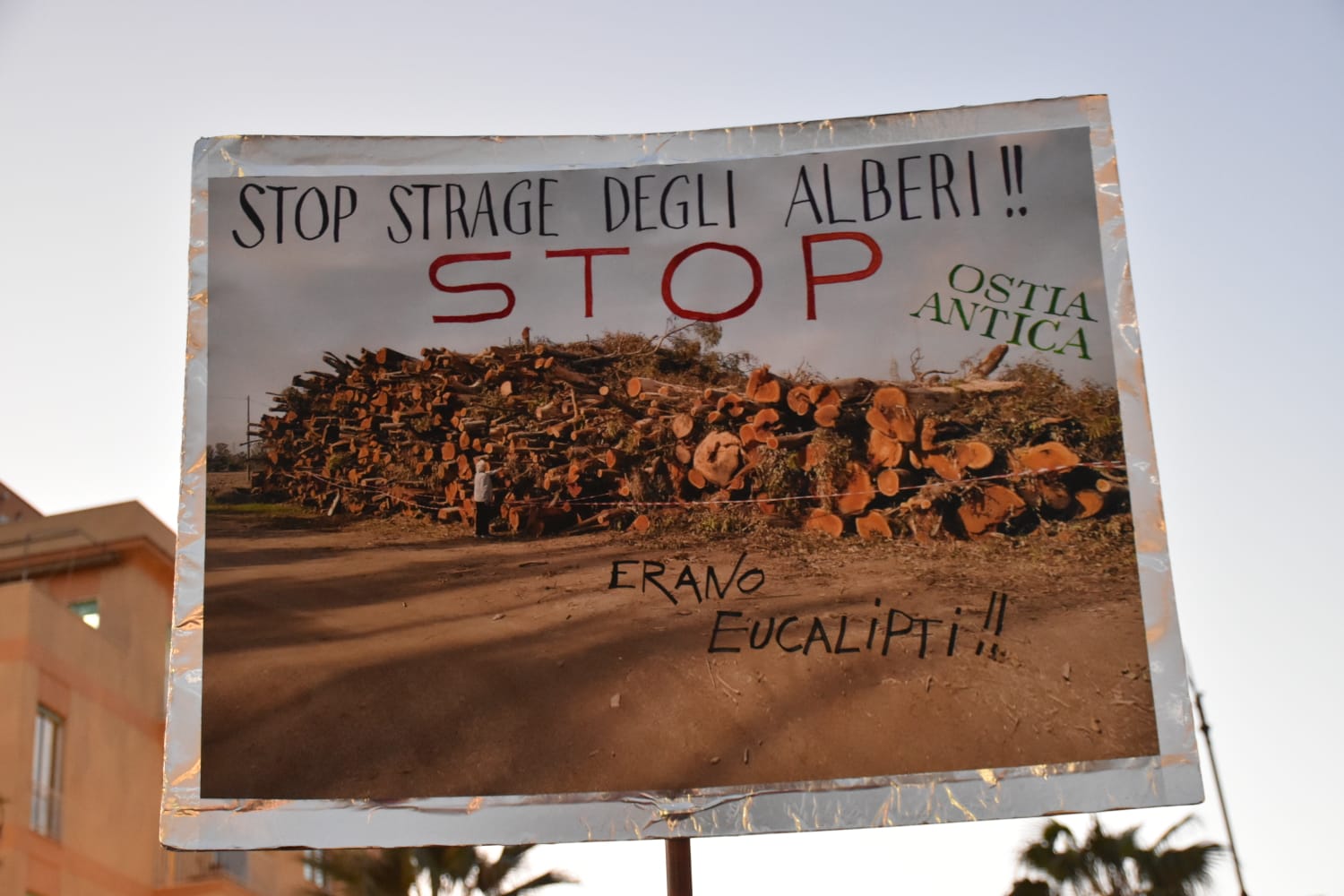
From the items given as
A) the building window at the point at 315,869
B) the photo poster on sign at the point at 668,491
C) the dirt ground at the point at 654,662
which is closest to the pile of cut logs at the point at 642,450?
the photo poster on sign at the point at 668,491

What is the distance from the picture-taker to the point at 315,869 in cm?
1953

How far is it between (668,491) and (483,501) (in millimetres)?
812

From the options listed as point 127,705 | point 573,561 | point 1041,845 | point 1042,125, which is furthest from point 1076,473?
point 127,705

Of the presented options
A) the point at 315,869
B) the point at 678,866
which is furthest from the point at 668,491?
the point at 315,869

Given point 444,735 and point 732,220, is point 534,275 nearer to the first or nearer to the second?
point 732,220

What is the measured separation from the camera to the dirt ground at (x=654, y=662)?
5988 mm

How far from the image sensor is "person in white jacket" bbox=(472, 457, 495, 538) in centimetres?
665

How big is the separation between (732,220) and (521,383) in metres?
1.19

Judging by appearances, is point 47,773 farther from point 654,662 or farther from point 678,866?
point 678,866

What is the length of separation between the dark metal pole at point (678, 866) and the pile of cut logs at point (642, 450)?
53.5 inches

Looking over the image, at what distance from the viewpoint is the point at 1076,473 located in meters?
6.41

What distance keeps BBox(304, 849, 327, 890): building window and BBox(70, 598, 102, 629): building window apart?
13.1ft

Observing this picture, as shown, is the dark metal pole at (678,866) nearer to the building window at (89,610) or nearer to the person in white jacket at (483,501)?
the person in white jacket at (483,501)

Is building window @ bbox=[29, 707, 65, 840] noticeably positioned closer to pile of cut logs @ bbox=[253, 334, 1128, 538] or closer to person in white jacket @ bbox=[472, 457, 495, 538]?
pile of cut logs @ bbox=[253, 334, 1128, 538]
